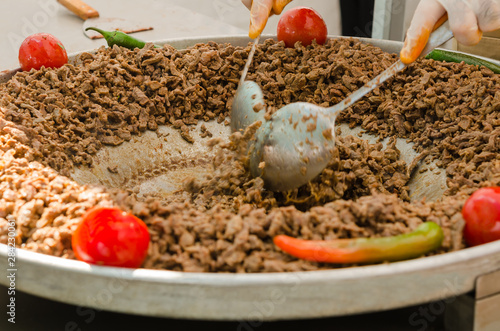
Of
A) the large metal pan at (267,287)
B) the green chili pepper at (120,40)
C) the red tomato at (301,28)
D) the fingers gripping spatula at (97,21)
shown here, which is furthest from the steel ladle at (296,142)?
the fingers gripping spatula at (97,21)

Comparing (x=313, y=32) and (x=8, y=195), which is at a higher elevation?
(x=313, y=32)

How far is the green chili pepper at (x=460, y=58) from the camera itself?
1.70m

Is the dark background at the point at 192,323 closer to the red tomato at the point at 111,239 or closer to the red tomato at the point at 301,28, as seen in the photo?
the red tomato at the point at 111,239

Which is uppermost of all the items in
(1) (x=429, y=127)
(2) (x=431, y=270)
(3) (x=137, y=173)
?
(2) (x=431, y=270)

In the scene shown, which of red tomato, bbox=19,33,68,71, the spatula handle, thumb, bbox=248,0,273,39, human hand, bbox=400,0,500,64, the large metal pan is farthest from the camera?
the spatula handle

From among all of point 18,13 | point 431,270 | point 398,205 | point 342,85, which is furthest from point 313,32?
point 18,13

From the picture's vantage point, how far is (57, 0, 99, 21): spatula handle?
11.1 feet

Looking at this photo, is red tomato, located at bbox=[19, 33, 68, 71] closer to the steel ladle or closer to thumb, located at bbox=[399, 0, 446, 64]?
the steel ladle

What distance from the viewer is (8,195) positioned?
1.06m

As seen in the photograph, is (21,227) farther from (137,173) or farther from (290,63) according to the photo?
(290,63)

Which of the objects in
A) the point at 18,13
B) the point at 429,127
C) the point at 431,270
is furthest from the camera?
the point at 18,13

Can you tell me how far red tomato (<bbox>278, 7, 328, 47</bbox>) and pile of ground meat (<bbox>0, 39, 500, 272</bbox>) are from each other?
2.1 inches

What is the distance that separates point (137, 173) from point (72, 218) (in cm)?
67

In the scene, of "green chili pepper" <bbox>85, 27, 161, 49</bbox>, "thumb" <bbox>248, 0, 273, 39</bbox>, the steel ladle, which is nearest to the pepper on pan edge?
the steel ladle
